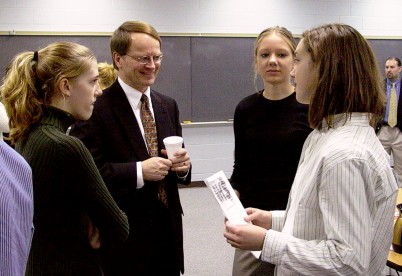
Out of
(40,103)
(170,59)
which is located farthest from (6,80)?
(170,59)

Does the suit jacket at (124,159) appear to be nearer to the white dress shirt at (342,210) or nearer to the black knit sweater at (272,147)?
the black knit sweater at (272,147)

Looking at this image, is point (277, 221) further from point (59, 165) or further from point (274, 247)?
point (59, 165)

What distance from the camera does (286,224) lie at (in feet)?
4.04

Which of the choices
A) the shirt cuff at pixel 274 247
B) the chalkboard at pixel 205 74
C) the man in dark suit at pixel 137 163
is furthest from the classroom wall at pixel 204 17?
the shirt cuff at pixel 274 247

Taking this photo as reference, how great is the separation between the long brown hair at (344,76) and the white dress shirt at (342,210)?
34 mm

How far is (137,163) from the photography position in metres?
1.79

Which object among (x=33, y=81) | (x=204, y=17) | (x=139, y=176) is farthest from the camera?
(x=204, y=17)

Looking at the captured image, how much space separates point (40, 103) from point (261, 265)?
1.11 m

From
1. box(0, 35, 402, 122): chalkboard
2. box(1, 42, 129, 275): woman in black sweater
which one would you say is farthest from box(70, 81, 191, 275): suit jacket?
box(0, 35, 402, 122): chalkboard

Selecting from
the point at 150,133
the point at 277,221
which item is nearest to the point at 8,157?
the point at 277,221

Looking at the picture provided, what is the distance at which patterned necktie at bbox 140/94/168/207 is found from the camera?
194 centimetres

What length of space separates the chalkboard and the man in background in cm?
435

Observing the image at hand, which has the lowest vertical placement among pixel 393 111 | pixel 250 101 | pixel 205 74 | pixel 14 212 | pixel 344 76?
pixel 393 111

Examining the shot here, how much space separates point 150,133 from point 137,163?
216 mm
